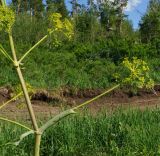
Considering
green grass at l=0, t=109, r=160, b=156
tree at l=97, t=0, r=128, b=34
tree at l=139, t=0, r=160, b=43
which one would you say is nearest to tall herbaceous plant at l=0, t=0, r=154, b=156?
green grass at l=0, t=109, r=160, b=156

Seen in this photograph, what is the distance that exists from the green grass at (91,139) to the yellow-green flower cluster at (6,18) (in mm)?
2929

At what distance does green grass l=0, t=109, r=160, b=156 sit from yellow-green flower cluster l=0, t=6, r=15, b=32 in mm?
2929

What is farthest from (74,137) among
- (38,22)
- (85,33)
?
(85,33)

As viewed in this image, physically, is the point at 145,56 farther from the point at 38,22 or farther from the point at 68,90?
the point at 38,22

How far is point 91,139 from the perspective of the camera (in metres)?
5.38

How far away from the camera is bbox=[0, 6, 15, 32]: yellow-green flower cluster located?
1.90 metres

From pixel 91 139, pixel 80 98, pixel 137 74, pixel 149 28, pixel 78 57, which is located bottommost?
pixel 91 139

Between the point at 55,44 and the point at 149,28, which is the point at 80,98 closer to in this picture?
the point at 55,44

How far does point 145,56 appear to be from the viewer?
2134cm

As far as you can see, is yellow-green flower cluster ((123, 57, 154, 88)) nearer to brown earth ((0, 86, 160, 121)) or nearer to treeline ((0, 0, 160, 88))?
treeline ((0, 0, 160, 88))

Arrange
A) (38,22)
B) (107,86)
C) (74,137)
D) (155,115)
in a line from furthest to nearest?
(38,22) < (107,86) < (155,115) < (74,137)

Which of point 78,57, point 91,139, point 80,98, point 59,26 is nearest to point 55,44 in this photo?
point 59,26

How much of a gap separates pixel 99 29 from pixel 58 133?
38386 mm

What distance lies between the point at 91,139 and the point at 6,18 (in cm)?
359
